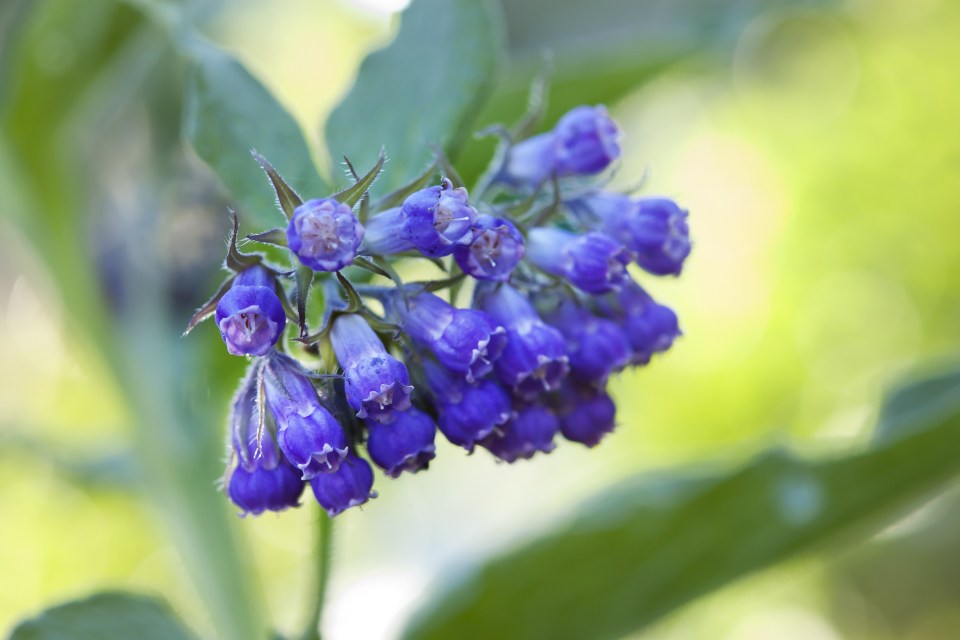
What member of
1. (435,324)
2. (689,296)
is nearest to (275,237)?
(435,324)

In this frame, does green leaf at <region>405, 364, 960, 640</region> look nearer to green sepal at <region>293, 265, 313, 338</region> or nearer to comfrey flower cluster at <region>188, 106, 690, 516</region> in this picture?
comfrey flower cluster at <region>188, 106, 690, 516</region>

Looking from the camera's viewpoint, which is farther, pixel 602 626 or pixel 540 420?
pixel 602 626

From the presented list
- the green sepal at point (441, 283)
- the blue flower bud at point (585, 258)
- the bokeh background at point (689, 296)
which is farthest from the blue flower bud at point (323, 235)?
the bokeh background at point (689, 296)

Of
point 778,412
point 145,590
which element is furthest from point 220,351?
point 778,412

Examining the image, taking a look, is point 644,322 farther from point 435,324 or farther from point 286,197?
point 286,197

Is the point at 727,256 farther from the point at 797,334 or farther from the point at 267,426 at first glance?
the point at 267,426

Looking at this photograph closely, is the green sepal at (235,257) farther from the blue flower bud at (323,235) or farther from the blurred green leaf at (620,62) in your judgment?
the blurred green leaf at (620,62)
